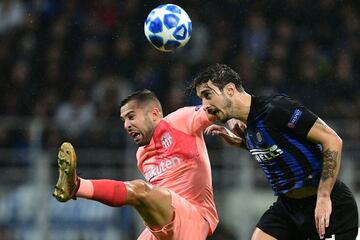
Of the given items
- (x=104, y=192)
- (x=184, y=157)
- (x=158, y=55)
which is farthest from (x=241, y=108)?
(x=158, y=55)

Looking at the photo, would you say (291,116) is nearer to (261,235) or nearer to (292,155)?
(292,155)

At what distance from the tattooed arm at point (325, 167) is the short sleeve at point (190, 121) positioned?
1.06 metres

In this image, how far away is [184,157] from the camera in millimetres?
6504

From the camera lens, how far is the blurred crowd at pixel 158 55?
11328mm

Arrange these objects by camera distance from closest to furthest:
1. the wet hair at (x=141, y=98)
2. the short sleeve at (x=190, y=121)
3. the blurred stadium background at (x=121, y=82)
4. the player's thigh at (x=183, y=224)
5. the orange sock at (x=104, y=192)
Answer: the orange sock at (x=104, y=192)
the player's thigh at (x=183, y=224)
the short sleeve at (x=190, y=121)
the wet hair at (x=141, y=98)
the blurred stadium background at (x=121, y=82)

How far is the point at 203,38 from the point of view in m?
12.4

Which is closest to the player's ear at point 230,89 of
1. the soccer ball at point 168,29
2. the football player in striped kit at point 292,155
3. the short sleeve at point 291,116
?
the football player in striped kit at point 292,155

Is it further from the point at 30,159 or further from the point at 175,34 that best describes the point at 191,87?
the point at 30,159

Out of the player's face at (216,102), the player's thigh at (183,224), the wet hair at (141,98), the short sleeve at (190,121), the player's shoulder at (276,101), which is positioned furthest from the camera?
the wet hair at (141,98)

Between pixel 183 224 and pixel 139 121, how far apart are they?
81 centimetres

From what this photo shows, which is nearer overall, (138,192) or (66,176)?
(66,176)

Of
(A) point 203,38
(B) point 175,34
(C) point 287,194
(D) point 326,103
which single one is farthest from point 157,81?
(C) point 287,194

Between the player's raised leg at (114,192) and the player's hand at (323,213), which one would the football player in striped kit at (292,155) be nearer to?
the player's hand at (323,213)

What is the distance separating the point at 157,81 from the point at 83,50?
1.27m
